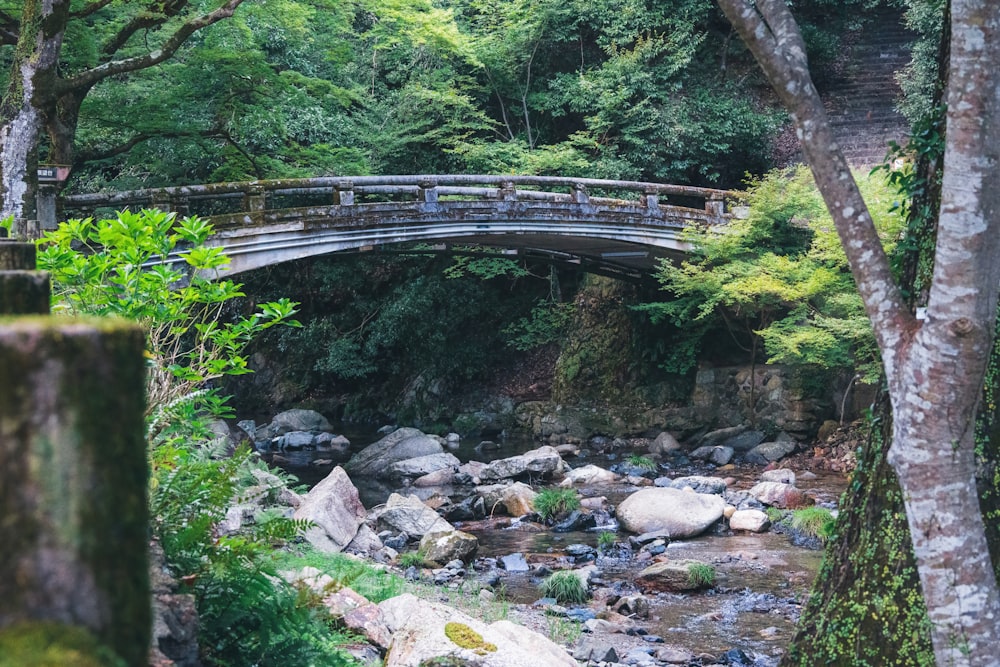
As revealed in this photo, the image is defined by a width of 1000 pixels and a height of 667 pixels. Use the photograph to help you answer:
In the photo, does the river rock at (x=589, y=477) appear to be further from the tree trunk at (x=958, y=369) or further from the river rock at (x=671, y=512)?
the tree trunk at (x=958, y=369)

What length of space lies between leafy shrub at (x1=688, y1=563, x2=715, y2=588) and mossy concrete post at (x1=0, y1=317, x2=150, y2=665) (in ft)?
26.4

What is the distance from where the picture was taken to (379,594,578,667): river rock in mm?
4836

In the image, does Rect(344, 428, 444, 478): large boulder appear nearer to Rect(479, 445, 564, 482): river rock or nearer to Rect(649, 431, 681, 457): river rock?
Rect(479, 445, 564, 482): river rock

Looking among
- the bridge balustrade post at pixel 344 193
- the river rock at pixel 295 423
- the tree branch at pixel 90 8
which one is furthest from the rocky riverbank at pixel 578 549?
the tree branch at pixel 90 8

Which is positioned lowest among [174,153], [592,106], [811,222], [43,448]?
[43,448]

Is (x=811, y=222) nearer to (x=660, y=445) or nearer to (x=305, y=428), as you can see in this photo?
(x=660, y=445)

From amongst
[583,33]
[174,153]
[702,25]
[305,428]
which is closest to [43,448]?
[174,153]

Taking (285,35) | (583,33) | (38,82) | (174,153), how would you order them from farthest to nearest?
(583,33), (285,35), (174,153), (38,82)

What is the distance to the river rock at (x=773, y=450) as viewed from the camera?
48.4 ft

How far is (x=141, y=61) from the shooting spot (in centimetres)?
1044

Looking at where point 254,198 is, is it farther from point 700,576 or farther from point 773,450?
point 773,450

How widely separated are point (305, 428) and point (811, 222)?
11.3 metres

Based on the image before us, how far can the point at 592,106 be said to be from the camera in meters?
19.6

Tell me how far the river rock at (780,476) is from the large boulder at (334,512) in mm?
6204
